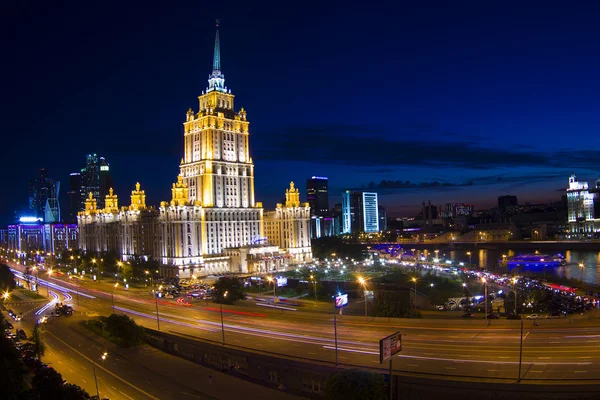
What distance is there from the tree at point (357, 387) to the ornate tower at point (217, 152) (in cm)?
8268

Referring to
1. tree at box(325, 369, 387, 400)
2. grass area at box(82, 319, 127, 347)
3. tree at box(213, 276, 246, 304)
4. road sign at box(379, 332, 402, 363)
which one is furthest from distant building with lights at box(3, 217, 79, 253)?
road sign at box(379, 332, 402, 363)

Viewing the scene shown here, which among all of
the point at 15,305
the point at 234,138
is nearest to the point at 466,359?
the point at 15,305

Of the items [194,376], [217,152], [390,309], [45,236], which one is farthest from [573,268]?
[45,236]

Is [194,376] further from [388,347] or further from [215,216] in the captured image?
[215,216]

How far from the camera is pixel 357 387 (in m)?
26.1

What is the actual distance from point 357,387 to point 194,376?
15518 mm

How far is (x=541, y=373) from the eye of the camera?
30.8 meters

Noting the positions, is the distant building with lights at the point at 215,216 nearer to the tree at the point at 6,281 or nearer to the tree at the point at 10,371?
the tree at the point at 6,281

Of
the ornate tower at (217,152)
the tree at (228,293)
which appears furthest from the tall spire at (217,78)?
the tree at (228,293)

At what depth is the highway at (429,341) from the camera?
3225 centimetres

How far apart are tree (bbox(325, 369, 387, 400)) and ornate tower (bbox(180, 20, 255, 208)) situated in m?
82.7

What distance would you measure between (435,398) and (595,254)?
502ft

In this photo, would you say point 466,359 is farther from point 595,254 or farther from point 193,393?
point 595,254

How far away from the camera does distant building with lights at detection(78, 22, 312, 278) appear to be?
101 meters
